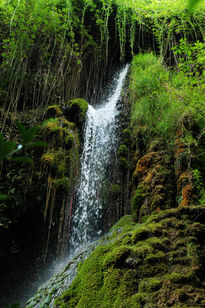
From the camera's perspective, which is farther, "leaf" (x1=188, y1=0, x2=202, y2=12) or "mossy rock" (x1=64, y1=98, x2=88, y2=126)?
"mossy rock" (x1=64, y1=98, x2=88, y2=126)

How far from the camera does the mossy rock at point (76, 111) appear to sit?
6.02m

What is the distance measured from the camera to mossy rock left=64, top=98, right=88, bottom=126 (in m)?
6.02

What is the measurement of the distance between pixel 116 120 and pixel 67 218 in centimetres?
281

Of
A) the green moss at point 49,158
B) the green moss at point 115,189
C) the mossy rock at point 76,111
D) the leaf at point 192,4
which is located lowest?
the green moss at point 115,189

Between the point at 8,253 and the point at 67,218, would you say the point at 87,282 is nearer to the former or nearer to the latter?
the point at 67,218

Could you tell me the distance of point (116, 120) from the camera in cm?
579

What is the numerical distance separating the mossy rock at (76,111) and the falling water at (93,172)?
0.63ft

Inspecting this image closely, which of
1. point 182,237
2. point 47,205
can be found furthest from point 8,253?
point 182,237

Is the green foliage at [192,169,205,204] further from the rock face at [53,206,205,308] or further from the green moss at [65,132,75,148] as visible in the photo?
the green moss at [65,132,75,148]

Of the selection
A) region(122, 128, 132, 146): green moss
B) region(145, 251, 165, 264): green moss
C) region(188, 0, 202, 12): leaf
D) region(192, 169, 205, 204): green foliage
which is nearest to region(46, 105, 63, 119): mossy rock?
region(122, 128, 132, 146): green moss

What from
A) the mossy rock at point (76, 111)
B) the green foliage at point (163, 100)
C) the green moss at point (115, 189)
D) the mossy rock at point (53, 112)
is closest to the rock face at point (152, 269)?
the green foliage at point (163, 100)

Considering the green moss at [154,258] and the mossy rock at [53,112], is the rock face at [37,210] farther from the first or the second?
the green moss at [154,258]

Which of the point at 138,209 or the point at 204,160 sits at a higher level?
the point at 204,160

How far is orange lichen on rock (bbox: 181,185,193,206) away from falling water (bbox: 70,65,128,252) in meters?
2.32
